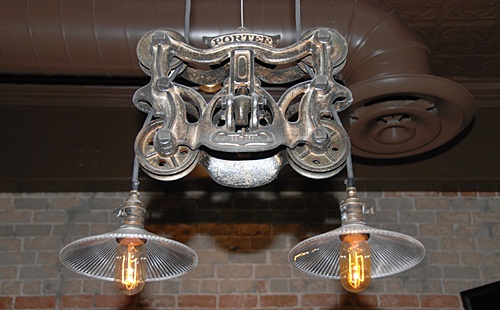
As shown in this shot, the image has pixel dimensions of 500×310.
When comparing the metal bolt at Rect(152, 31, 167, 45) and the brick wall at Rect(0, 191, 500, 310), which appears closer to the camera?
the metal bolt at Rect(152, 31, 167, 45)

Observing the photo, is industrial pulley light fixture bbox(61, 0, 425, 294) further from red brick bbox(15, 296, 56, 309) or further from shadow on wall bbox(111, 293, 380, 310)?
red brick bbox(15, 296, 56, 309)

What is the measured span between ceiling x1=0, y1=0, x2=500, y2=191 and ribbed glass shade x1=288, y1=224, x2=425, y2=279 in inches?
34.4

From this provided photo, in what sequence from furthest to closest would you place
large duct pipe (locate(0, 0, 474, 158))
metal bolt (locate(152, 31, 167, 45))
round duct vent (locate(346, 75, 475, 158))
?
1. round duct vent (locate(346, 75, 475, 158))
2. large duct pipe (locate(0, 0, 474, 158))
3. metal bolt (locate(152, 31, 167, 45))

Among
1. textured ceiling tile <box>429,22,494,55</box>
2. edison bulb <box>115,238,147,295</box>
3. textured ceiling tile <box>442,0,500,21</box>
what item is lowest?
edison bulb <box>115,238,147,295</box>

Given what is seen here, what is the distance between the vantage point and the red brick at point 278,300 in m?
4.26

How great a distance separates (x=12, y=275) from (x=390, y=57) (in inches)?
115

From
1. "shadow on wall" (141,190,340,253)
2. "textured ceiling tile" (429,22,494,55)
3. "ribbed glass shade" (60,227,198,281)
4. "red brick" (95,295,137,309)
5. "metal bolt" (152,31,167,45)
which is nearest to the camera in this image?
"metal bolt" (152,31,167,45)

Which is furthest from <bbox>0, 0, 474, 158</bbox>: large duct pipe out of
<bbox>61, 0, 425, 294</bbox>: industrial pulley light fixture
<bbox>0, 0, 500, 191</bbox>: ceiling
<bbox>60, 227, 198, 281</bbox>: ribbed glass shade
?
<bbox>60, 227, 198, 281</bbox>: ribbed glass shade

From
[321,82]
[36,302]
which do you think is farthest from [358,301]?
[321,82]

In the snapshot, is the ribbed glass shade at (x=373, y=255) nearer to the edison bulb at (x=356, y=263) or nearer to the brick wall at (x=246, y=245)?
the edison bulb at (x=356, y=263)

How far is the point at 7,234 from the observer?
4.45 metres

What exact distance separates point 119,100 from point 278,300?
1.63 meters

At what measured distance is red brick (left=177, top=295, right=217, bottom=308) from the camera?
425 centimetres

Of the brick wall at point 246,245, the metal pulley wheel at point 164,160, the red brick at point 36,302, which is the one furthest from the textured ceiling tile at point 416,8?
the red brick at point 36,302
